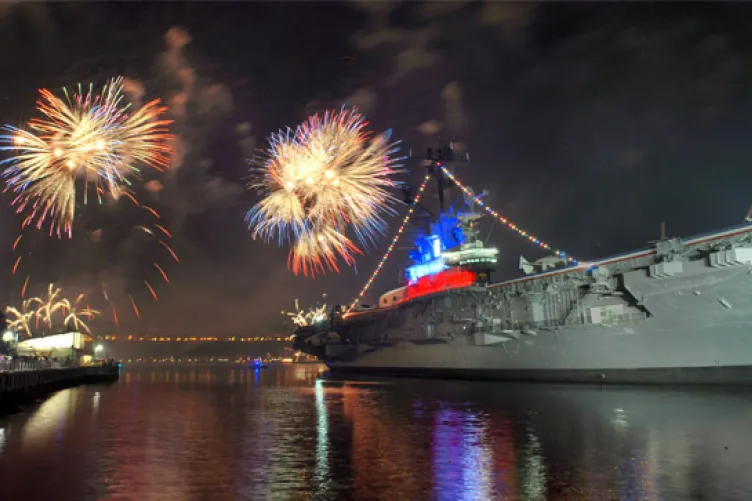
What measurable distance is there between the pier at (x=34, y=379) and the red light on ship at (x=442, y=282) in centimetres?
2188

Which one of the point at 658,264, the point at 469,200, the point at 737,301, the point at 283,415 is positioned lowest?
the point at 283,415

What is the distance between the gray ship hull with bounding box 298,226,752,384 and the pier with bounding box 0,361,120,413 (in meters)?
21.1

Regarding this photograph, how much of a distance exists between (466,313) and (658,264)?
512 inches

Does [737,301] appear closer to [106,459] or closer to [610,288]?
[610,288]

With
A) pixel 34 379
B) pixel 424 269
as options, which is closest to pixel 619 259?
pixel 424 269

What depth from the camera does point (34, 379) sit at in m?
28.2

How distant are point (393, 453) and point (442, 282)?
30358mm

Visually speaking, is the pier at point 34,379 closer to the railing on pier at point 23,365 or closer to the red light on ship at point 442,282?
the railing on pier at point 23,365

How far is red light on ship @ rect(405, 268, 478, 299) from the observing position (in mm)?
38594

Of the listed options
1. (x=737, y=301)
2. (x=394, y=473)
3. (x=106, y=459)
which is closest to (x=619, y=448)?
(x=394, y=473)

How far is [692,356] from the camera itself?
2373 cm

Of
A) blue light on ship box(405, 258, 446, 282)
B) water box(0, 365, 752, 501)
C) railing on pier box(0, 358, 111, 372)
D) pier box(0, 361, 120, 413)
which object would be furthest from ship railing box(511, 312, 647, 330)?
railing on pier box(0, 358, 111, 372)

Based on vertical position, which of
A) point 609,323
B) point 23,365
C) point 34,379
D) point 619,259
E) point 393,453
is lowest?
point 393,453

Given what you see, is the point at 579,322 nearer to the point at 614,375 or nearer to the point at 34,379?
the point at 614,375
